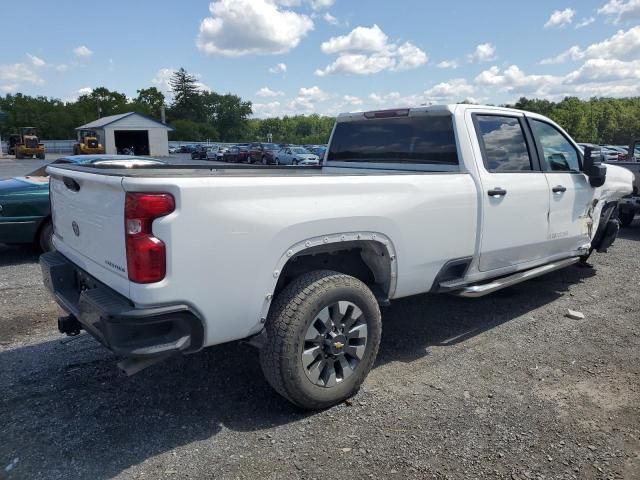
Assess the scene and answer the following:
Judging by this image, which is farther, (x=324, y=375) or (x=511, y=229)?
(x=511, y=229)

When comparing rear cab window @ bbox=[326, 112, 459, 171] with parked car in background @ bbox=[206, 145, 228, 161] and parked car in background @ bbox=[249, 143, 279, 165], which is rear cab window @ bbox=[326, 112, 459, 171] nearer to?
parked car in background @ bbox=[249, 143, 279, 165]

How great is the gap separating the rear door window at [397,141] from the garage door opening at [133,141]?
174 feet

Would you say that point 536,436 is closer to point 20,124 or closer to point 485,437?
point 485,437

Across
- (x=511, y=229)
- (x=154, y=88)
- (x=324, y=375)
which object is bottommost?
(x=324, y=375)

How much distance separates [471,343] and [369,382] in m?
1.24

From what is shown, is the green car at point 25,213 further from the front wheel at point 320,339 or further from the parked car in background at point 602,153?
the parked car in background at point 602,153

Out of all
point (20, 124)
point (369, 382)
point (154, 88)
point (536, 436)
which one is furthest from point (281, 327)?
point (154, 88)

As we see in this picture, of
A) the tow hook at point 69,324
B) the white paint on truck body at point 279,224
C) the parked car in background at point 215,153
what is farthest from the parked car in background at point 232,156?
the tow hook at point 69,324

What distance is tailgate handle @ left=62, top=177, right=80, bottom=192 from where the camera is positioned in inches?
123

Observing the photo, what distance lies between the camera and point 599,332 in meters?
4.76

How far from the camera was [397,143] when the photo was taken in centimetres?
466

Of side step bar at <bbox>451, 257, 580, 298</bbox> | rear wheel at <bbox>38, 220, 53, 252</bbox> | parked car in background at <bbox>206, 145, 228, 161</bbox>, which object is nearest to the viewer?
side step bar at <bbox>451, 257, 580, 298</bbox>

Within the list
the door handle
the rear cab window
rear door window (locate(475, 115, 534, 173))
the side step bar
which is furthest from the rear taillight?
rear door window (locate(475, 115, 534, 173))

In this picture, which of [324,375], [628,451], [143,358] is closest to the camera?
[143,358]
